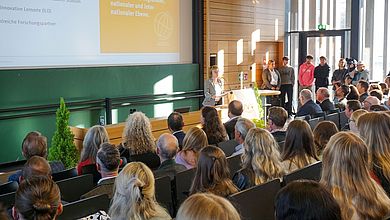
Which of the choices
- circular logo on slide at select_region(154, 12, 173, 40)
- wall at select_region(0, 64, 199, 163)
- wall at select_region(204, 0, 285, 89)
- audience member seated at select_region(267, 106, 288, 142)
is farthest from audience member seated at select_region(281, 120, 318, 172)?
wall at select_region(204, 0, 285, 89)

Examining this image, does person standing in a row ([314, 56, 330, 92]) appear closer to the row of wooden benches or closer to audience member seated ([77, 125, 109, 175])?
the row of wooden benches

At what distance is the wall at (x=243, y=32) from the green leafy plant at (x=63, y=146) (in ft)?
16.4

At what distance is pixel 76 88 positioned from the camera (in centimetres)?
834

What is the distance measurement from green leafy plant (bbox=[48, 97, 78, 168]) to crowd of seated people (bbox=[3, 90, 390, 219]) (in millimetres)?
1939

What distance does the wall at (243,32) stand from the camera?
11.1 meters

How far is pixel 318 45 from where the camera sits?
543 inches

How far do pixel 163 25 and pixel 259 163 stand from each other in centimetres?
699

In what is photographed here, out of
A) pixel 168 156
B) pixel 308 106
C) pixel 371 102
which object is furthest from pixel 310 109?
pixel 168 156

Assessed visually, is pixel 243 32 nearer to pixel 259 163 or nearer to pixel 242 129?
pixel 242 129

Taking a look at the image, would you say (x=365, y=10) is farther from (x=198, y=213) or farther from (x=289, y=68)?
(x=198, y=213)

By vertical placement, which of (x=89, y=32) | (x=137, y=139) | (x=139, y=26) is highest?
(x=139, y=26)

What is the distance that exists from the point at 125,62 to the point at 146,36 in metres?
0.74

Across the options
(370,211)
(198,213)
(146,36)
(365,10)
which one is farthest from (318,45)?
(198,213)

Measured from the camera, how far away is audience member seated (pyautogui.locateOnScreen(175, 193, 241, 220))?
62.0 inches
